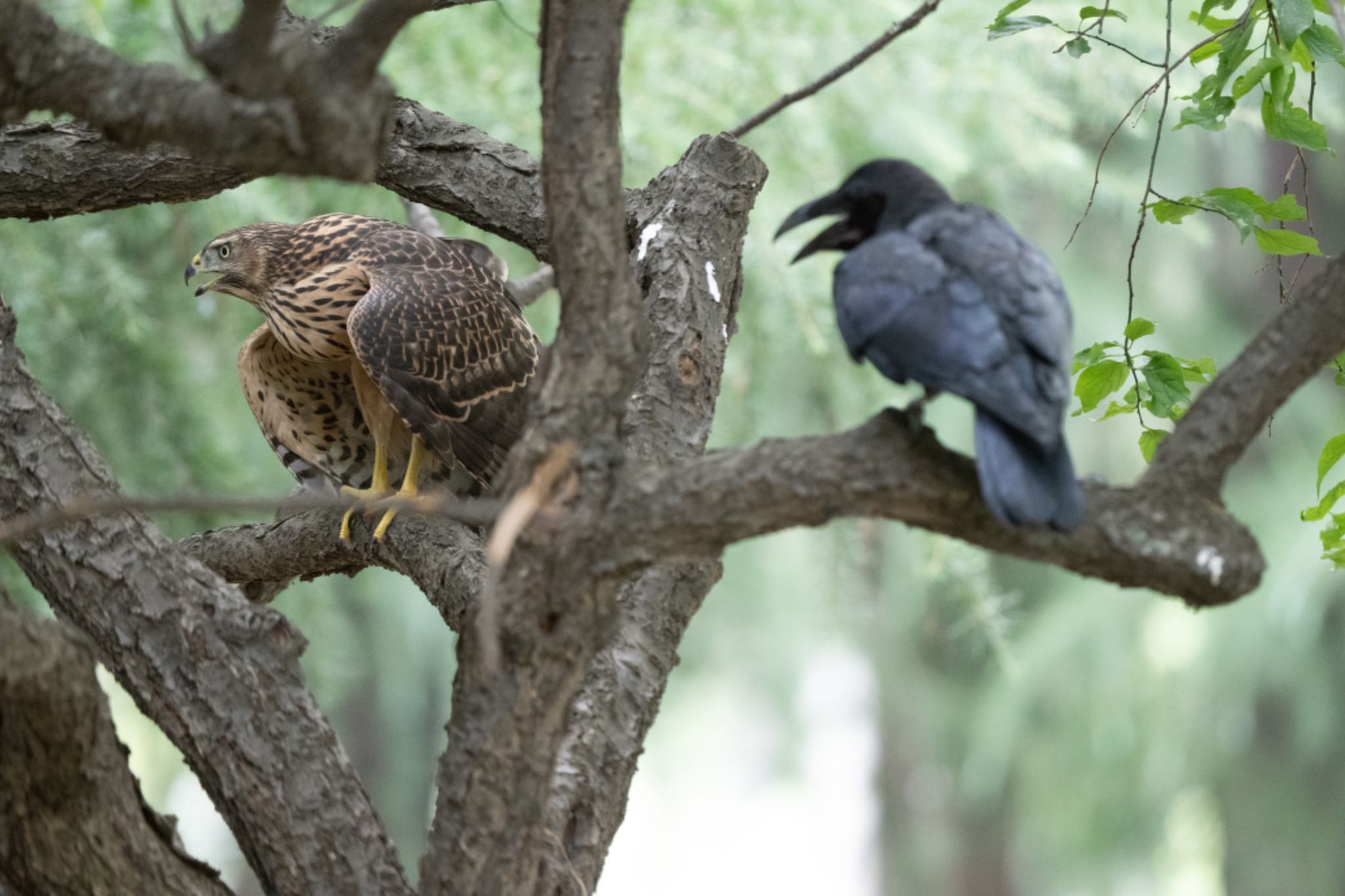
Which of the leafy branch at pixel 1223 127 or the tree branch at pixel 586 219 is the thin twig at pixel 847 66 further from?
the tree branch at pixel 586 219

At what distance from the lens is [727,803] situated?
13539mm

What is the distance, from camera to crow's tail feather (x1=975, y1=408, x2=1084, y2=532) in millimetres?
1297

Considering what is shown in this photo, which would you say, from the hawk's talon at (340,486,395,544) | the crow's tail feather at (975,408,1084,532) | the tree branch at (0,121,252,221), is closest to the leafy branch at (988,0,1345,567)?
the crow's tail feather at (975,408,1084,532)

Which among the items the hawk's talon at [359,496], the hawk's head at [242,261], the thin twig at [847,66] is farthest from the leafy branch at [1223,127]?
the hawk's head at [242,261]

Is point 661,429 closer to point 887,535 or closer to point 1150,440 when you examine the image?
point 1150,440

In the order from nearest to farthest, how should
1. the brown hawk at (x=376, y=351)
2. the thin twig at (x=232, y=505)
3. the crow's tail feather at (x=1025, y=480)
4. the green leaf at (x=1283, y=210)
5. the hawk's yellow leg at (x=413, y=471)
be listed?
the thin twig at (x=232, y=505) < the crow's tail feather at (x=1025, y=480) < the green leaf at (x=1283, y=210) < the brown hawk at (x=376, y=351) < the hawk's yellow leg at (x=413, y=471)

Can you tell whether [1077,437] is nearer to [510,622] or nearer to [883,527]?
[883,527]

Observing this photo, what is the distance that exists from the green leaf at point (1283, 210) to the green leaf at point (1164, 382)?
22 cm

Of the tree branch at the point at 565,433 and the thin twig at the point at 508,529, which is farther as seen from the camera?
the tree branch at the point at 565,433

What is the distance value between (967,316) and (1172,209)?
0.50m

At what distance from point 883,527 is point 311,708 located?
5474 millimetres

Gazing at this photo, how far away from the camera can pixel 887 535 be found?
305 inches

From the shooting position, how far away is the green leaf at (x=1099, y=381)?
1.81 metres

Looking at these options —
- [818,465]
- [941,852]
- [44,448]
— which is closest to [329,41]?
[44,448]
